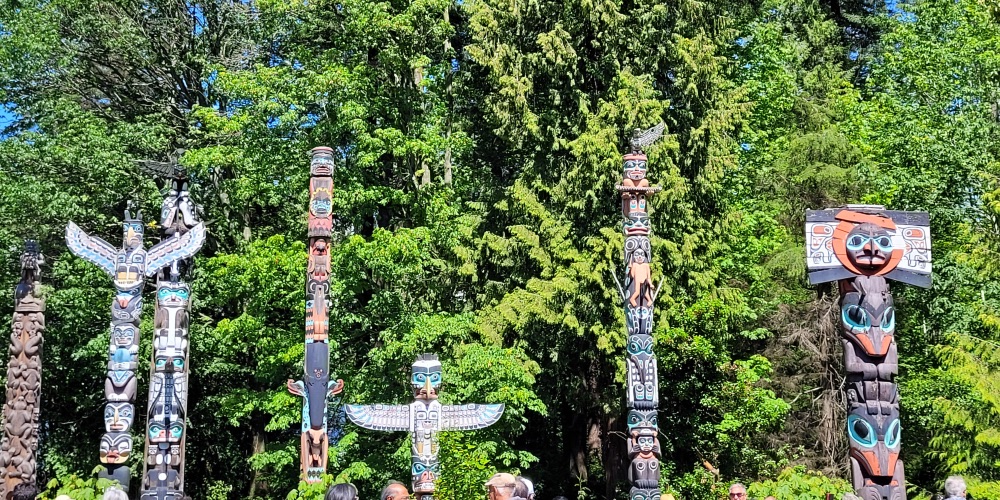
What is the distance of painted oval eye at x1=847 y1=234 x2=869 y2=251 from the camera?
955cm

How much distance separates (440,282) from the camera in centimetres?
2023

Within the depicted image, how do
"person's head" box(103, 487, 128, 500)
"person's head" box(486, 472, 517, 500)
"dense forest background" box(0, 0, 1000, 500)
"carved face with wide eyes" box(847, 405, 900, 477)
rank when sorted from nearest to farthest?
1. "person's head" box(486, 472, 517, 500)
2. "person's head" box(103, 487, 128, 500)
3. "carved face with wide eyes" box(847, 405, 900, 477)
4. "dense forest background" box(0, 0, 1000, 500)

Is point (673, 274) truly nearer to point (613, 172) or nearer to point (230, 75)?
point (613, 172)

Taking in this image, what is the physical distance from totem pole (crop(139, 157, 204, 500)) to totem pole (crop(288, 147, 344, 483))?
5.01 feet

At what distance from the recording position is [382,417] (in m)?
12.7

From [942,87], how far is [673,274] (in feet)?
26.3

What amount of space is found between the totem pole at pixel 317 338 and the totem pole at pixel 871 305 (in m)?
6.67

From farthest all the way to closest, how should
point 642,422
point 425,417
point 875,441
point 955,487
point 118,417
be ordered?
point 642,422
point 118,417
point 425,417
point 875,441
point 955,487

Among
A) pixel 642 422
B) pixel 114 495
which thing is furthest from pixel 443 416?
pixel 114 495

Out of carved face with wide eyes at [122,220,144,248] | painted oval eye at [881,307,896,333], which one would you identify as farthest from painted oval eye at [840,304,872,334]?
carved face with wide eyes at [122,220,144,248]

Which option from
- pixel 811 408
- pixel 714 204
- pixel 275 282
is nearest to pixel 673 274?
pixel 714 204

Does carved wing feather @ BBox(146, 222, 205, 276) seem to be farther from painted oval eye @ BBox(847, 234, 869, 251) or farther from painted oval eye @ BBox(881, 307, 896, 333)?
painted oval eye @ BBox(881, 307, 896, 333)

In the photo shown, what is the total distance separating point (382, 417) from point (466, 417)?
1062 mm

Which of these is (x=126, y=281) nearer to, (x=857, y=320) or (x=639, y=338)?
(x=639, y=338)
